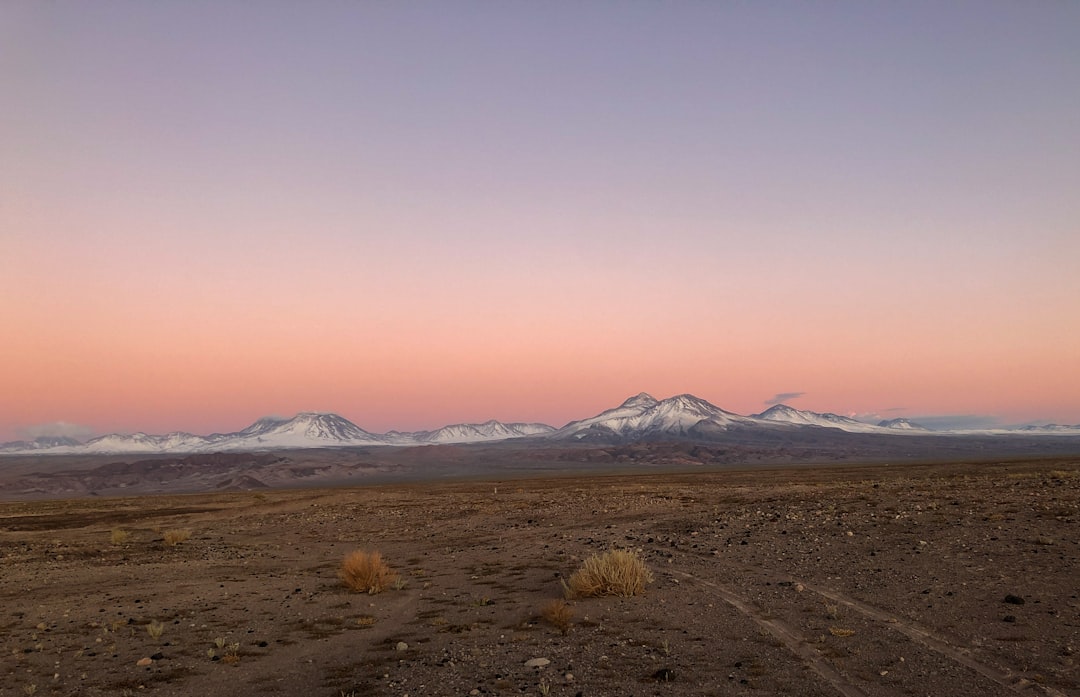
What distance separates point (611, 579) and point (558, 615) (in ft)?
7.37

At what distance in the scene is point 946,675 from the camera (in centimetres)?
870

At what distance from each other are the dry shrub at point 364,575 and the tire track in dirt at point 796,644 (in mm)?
8119

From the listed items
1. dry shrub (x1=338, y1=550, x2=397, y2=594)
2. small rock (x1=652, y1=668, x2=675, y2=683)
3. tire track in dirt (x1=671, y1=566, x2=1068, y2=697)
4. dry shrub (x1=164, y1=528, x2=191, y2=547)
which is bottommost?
dry shrub (x1=164, y1=528, x2=191, y2=547)

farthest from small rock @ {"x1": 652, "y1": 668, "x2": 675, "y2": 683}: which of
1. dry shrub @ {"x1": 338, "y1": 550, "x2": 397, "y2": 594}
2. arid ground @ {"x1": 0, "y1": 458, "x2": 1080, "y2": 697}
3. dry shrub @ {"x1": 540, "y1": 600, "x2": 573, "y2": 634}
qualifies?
dry shrub @ {"x1": 338, "y1": 550, "x2": 397, "y2": 594}

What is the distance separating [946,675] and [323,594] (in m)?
13.4

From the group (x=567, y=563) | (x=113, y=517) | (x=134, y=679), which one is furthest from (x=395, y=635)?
(x=113, y=517)

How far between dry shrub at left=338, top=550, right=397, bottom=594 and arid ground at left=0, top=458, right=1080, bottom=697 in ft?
1.07

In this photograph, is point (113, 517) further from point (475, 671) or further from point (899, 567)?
point (899, 567)

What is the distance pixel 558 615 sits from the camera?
12.0m

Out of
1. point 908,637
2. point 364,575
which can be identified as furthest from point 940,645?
point 364,575

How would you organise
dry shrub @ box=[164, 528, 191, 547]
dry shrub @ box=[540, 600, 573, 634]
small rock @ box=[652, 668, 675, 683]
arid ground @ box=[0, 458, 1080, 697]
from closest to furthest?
small rock @ box=[652, 668, 675, 683] < arid ground @ box=[0, 458, 1080, 697] < dry shrub @ box=[540, 600, 573, 634] < dry shrub @ box=[164, 528, 191, 547]

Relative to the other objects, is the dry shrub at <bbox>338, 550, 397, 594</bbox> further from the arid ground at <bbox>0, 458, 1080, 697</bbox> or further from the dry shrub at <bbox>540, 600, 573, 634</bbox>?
the dry shrub at <bbox>540, 600, 573, 634</bbox>

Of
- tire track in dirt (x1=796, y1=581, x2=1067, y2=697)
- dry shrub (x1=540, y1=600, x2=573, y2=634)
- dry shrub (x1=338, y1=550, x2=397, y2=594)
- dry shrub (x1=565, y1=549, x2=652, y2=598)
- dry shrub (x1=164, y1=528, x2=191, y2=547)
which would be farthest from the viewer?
dry shrub (x1=164, y1=528, x2=191, y2=547)

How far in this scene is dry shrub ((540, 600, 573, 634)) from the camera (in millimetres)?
11875
